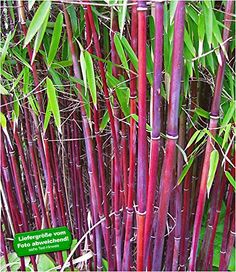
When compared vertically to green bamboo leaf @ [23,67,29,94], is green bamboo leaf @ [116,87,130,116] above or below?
below

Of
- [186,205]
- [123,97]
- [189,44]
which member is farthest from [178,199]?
[189,44]

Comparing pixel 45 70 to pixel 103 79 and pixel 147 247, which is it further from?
pixel 147 247

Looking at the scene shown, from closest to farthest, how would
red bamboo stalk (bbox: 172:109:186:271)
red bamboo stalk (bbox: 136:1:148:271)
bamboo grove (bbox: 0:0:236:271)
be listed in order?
1. red bamboo stalk (bbox: 136:1:148:271)
2. bamboo grove (bbox: 0:0:236:271)
3. red bamboo stalk (bbox: 172:109:186:271)

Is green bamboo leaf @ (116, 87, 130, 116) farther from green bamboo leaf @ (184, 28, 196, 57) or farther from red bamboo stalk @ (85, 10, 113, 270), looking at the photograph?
green bamboo leaf @ (184, 28, 196, 57)

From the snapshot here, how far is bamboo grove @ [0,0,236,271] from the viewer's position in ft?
2.99

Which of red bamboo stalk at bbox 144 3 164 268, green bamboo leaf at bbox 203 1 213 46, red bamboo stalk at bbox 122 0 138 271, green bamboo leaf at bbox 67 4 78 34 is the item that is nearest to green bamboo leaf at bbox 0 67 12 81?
green bamboo leaf at bbox 67 4 78 34

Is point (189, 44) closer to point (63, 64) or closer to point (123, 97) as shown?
point (123, 97)

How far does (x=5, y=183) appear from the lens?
1.38 m

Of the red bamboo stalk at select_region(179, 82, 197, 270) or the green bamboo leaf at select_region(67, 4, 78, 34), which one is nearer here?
the green bamboo leaf at select_region(67, 4, 78, 34)

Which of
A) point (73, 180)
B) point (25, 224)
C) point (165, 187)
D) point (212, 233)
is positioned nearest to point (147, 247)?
point (165, 187)

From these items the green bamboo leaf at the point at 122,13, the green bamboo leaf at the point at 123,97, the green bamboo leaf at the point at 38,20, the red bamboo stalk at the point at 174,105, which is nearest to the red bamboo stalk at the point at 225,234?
the red bamboo stalk at the point at 174,105

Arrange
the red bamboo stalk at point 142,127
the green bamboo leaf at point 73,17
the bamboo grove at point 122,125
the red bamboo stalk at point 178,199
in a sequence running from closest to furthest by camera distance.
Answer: the red bamboo stalk at point 142,127 < the bamboo grove at point 122,125 < the green bamboo leaf at point 73,17 < the red bamboo stalk at point 178,199

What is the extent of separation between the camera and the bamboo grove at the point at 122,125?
911mm

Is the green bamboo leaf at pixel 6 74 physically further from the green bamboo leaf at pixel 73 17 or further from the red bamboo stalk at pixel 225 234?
the red bamboo stalk at pixel 225 234
